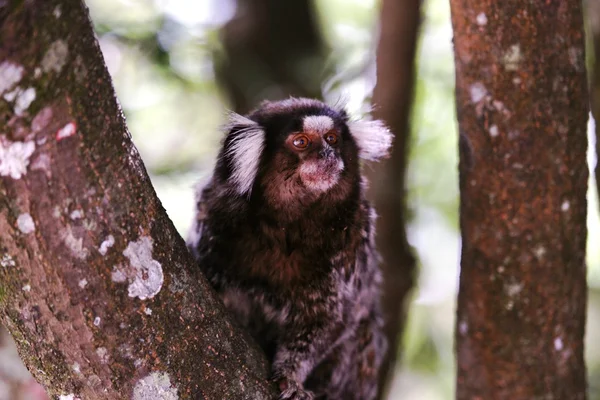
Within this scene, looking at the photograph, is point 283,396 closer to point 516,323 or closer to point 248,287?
point 248,287

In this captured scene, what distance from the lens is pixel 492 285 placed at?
266 centimetres

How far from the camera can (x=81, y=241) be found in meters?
1.55

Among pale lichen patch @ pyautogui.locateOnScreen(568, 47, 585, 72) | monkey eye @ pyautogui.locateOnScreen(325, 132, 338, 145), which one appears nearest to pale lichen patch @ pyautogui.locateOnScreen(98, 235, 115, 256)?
monkey eye @ pyautogui.locateOnScreen(325, 132, 338, 145)

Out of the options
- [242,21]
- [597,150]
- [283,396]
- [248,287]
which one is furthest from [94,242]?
[242,21]

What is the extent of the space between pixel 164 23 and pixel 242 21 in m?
0.66

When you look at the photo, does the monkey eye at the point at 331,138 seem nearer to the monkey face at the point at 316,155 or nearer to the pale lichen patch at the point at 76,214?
the monkey face at the point at 316,155

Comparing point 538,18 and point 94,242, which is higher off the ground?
point 538,18

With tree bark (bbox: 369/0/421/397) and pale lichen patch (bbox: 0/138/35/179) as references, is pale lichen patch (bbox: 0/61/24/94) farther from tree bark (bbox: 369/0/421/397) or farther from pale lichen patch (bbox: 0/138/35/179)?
tree bark (bbox: 369/0/421/397)

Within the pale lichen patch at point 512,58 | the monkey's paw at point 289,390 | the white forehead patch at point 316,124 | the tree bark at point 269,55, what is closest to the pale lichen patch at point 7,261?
the monkey's paw at point 289,390

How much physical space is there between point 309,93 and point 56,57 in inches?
116

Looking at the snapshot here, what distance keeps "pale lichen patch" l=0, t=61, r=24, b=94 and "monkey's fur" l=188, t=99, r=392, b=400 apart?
4.02 feet

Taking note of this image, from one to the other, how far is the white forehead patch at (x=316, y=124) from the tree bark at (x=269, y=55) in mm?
1719

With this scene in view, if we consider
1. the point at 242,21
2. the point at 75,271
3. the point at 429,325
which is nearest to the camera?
the point at 75,271

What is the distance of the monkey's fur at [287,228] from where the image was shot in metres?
2.58
